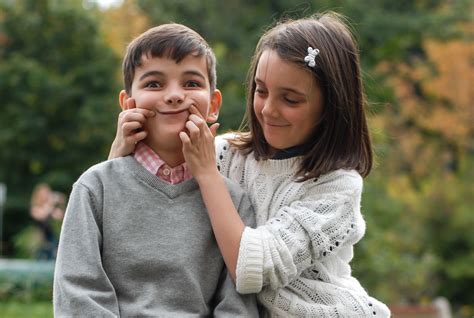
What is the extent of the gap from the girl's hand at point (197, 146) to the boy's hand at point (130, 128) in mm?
145

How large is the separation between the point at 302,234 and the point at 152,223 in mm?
537

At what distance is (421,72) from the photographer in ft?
73.6

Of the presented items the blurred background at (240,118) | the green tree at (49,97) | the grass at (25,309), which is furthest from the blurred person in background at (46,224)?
the green tree at (49,97)

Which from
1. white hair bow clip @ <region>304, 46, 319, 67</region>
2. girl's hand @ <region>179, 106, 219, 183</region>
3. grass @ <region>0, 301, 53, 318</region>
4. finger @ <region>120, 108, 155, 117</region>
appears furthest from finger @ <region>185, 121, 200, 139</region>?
grass @ <region>0, 301, 53, 318</region>

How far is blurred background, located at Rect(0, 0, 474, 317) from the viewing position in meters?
11.9

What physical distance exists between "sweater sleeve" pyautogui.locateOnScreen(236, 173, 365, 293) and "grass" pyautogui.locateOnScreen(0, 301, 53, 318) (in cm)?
634

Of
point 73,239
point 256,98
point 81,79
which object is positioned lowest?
point 81,79

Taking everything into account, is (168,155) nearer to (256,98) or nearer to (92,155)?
(256,98)

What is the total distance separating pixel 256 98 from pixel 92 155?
15643mm

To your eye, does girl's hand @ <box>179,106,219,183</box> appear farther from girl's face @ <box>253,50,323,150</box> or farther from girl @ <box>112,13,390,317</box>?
girl's face @ <box>253,50,323,150</box>

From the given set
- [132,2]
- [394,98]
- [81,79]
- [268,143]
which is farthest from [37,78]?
[268,143]

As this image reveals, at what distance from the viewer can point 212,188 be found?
10.1ft

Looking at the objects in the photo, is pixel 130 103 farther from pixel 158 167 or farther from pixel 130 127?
pixel 158 167

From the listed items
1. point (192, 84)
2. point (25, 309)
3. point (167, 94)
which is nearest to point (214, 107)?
point (192, 84)
